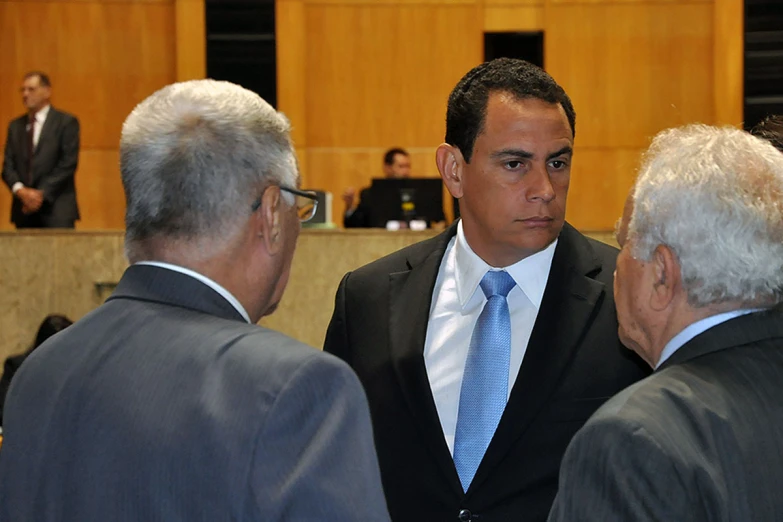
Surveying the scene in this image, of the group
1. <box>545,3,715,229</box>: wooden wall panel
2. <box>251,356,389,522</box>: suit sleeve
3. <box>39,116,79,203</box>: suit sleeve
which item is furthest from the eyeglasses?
<box>545,3,715,229</box>: wooden wall panel

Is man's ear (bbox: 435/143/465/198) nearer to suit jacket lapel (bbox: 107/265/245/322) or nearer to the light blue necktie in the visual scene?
the light blue necktie

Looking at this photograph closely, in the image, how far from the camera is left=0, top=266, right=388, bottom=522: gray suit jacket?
125 cm

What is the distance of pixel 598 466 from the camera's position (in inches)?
53.0

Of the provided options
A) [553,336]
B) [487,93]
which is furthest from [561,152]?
[553,336]

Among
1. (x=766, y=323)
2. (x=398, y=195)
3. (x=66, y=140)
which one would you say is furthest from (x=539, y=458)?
(x=66, y=140)

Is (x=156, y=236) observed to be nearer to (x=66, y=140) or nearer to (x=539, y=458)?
(x=539, y=458)

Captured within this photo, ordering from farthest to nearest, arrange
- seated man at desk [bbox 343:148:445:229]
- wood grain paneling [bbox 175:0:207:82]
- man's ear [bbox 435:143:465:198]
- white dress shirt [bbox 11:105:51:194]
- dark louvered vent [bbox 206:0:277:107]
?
wood grain paneling [bbox 175:0:207:82], dark louvered vent [bbox 206:0:277:107], white dress shirt [bbox 11:105:51:194], seated man at desk [bbox 343:148:445:229], man's ear [bbox 435:143:465:198]

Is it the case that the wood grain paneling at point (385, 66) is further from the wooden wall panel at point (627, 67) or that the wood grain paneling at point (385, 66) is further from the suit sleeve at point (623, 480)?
the suit sleeve at point (623, 480)

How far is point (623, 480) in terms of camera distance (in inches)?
51.8

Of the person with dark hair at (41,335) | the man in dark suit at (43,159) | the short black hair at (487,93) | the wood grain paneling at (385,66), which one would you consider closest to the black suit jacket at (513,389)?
the short black hair at (487,93)

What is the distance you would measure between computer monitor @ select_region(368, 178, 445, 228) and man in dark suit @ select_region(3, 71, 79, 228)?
246 cm

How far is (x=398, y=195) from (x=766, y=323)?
20.7ft

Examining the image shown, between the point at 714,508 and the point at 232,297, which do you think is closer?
the point at 714,508

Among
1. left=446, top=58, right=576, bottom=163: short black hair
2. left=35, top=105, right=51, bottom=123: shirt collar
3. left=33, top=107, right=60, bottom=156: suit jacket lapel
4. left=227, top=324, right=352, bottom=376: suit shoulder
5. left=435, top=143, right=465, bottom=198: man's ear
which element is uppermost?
left=35, top=105, right=51, bottom=123: shirt collar
